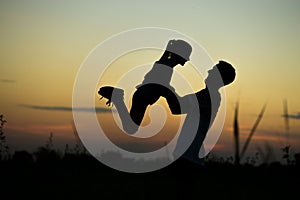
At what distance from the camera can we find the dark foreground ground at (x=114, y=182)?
7941 mm

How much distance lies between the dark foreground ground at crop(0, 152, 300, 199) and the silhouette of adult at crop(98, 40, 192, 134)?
8.10 feet

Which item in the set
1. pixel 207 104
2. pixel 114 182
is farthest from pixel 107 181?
pixel 207 104

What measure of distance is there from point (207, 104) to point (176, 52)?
0.61 meters

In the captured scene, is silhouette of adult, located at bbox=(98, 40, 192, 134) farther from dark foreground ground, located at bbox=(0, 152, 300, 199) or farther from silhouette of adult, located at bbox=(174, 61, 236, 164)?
dark foreground ground, located at bbox=(0, 152, 300, 199)

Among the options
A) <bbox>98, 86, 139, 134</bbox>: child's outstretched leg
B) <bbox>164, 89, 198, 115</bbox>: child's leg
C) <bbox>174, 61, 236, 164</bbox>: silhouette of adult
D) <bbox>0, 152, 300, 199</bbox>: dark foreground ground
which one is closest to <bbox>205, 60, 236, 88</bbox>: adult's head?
<bbox>174, 61, 236, 164</bbox>: silhouette of adult

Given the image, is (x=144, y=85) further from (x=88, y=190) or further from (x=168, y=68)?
(x=88, y=190)

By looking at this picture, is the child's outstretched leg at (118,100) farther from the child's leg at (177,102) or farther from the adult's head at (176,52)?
the adult's head at (176,52)

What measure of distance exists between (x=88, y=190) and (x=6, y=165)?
196 centimetres

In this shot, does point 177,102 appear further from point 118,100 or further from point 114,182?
point 114,182

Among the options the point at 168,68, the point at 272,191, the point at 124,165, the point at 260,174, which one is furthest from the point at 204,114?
the point at 260,174

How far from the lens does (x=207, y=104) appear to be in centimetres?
487

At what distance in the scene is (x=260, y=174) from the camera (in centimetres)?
1109

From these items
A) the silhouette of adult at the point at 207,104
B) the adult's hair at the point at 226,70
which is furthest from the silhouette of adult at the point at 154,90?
the adult's hair at the point at 226,70

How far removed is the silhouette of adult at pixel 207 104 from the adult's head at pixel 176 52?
12.3 inches
